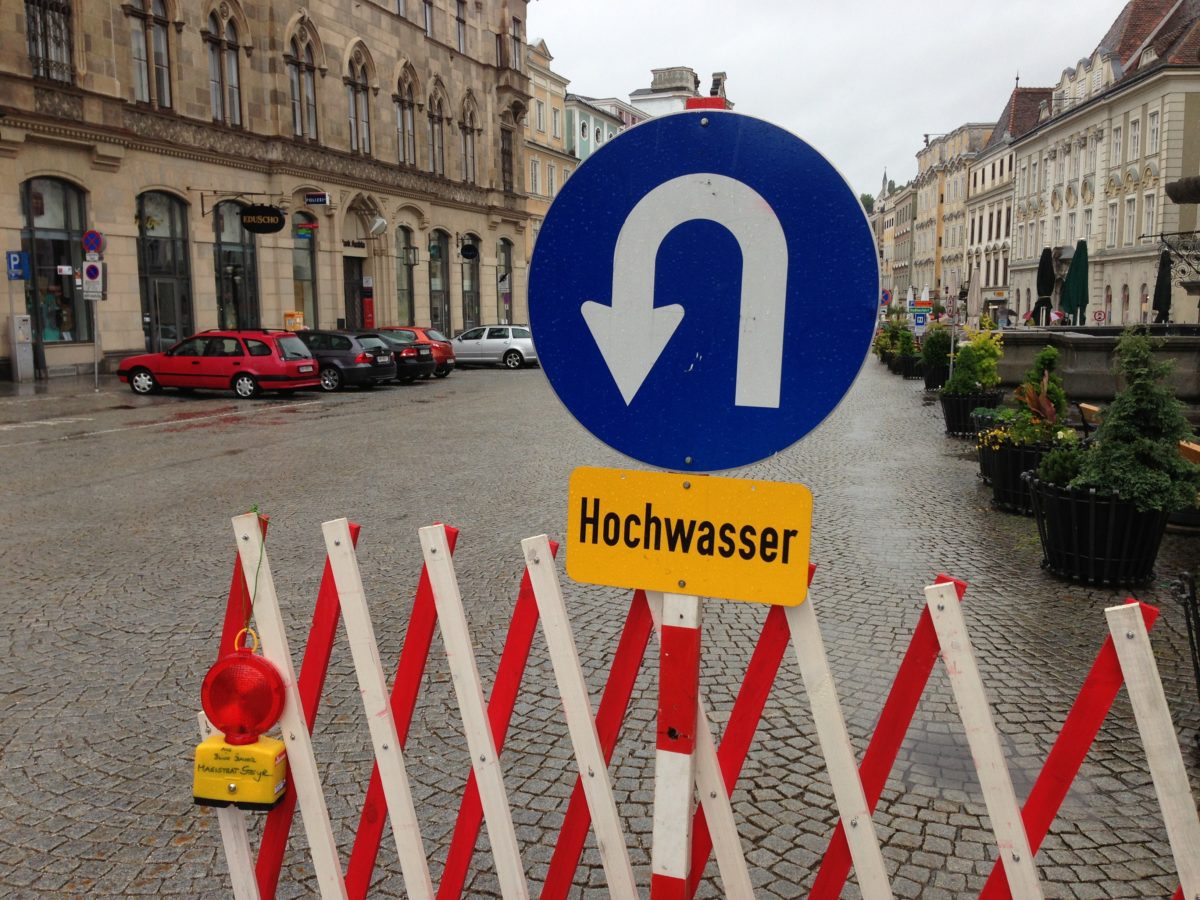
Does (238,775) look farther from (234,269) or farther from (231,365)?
(234,269)

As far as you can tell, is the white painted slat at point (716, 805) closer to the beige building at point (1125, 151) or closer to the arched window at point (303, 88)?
the arched window at point (303, 88)

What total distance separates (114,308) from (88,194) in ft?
9.98

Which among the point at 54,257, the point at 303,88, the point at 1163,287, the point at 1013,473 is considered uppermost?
the point at 303,88

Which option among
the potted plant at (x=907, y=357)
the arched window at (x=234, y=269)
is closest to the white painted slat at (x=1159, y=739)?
the potted plant at (x=907, y=357)

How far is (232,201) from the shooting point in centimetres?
3309

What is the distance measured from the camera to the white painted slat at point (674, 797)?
238 cm

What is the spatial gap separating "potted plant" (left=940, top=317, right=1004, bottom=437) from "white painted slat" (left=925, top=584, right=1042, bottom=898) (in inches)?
537

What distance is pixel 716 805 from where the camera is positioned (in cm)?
253

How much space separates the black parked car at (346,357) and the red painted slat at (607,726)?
2362cm

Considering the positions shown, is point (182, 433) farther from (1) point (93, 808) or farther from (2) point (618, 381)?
(2) point (618, 381)

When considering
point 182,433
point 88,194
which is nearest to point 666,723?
point 182,433

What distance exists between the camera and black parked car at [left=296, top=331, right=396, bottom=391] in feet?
83.8

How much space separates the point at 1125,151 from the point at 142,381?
172 ft

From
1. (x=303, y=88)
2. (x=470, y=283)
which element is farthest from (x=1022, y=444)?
(x=470, y=283)
